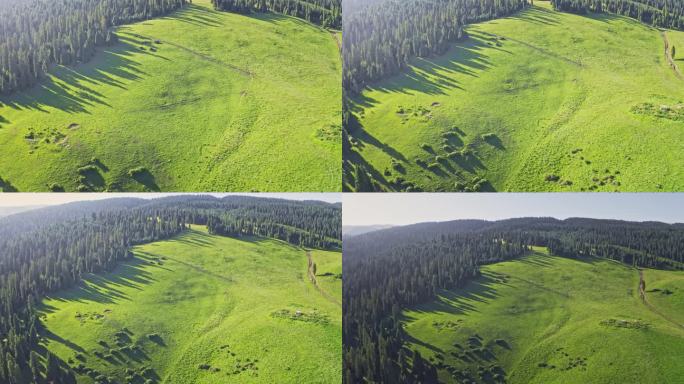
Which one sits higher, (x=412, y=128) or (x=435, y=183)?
(x=412, y=128)

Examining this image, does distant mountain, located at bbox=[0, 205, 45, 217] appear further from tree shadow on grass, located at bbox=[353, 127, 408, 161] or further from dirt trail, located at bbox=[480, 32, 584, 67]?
dirt trail, located at bbox=[480, 32, 584, 67]

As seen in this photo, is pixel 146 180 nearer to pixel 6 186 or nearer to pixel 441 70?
pixel 6 186

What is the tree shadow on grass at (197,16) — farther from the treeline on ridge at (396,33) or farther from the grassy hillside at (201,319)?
the grassy hillside at (201,319)

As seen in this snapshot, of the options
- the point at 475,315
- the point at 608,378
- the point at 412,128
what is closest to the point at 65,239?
the point at 412,128

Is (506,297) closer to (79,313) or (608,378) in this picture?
(608,378)

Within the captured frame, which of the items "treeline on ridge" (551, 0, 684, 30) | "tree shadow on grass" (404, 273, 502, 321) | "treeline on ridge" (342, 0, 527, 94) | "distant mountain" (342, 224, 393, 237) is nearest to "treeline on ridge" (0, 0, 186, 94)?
"treeline on ridge" (342, 0, 527, 94)

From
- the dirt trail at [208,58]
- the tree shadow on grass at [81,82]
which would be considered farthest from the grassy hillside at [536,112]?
the tree shadow on grass at [81,82]

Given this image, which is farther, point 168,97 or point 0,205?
point 168,97
